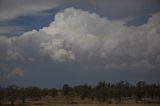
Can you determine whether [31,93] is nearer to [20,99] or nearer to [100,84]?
[20,99]

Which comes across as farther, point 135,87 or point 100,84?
point 100,84

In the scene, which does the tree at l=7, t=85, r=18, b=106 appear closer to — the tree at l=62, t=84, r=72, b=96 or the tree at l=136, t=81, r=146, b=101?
the tree at l=62, t=84, r=72, b=96

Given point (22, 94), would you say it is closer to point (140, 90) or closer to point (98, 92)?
point (98, 92)

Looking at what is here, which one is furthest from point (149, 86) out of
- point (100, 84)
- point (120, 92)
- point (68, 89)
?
point (68, 89)

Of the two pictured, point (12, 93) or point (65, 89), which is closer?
point (12, 93)

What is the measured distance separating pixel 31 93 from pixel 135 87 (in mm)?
8078

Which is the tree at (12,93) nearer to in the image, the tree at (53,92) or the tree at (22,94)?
the tree at (22,94)

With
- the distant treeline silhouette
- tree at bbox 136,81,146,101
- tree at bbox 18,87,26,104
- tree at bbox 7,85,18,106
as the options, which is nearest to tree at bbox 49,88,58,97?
the distant treeline silhouette

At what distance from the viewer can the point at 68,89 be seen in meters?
30.7

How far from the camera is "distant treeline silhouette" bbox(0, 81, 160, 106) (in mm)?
A: 24586

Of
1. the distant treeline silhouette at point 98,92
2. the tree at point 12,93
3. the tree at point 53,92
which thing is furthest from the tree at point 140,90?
the tree at point 12,93

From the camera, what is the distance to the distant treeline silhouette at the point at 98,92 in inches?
968

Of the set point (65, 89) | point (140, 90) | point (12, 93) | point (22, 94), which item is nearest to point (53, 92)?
point (65, 89)

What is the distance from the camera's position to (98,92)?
84.7ft
